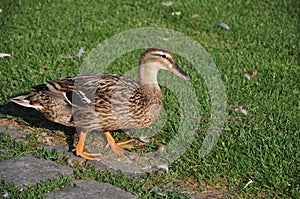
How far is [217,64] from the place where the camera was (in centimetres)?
737

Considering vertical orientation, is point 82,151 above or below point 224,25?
above

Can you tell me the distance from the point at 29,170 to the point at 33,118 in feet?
3.54

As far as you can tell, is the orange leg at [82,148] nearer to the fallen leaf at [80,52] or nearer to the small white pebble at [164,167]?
the small white pebble at [164,167]

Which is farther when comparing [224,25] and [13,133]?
[224,25]

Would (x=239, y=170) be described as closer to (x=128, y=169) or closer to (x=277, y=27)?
(x=128, y=169)

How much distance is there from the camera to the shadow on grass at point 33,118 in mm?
5758

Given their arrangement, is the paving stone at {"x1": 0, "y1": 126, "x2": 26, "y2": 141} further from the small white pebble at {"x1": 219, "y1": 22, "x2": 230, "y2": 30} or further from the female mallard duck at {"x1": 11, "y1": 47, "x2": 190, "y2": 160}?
the small white pebble at {"x1": 219, "y1": 22, "x2": 230, "y2": 30}

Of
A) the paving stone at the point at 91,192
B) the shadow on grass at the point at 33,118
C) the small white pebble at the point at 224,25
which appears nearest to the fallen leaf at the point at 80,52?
the shadow on grass at the point at 33,118

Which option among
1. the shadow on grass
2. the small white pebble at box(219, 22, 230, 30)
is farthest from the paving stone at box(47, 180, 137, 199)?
the small white pebble at box(219, 22, 230, 30)

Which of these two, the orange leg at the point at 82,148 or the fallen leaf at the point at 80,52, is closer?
the orange leg at the point at 82,148

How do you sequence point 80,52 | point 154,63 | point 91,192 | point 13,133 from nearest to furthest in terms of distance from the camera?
point 91,192 < point 154,63 < point 13,133 < point 80,52

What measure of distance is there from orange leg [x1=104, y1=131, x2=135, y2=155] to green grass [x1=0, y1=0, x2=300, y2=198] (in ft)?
1.35

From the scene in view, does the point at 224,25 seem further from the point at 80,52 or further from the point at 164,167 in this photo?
the point at 164,167

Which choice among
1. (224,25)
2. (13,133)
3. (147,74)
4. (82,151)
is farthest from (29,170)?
(224,25)
